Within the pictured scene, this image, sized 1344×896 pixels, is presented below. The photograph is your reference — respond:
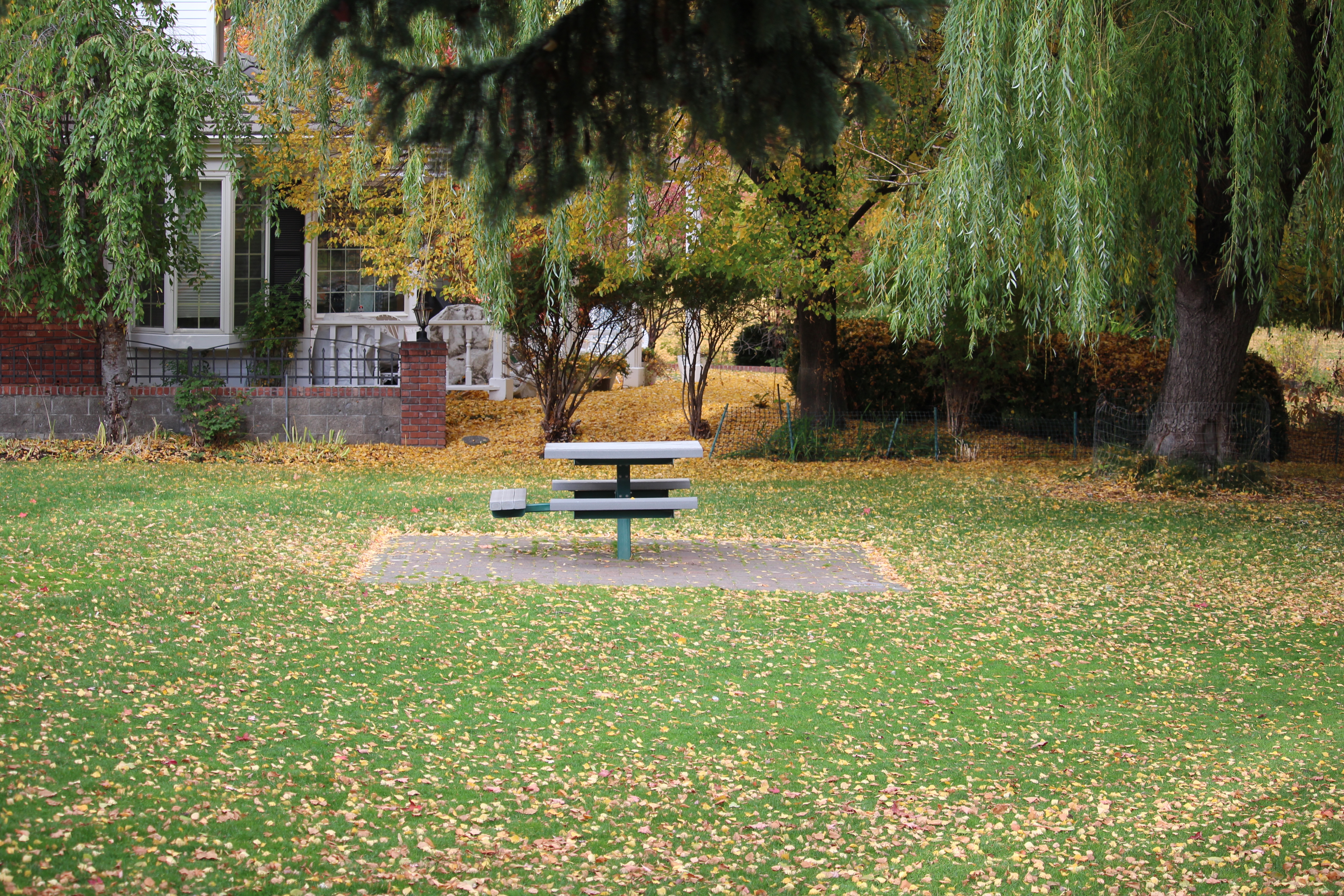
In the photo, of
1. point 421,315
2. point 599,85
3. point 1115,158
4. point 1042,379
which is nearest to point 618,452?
point 1115,158

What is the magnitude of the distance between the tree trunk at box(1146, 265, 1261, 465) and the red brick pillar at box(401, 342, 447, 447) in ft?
29.2

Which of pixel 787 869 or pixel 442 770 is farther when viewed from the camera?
pixel 442 770

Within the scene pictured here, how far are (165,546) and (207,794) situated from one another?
4850 millimetres

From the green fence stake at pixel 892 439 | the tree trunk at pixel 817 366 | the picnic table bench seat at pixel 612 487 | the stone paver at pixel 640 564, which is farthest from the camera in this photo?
the tree trunk at pixel 817 366

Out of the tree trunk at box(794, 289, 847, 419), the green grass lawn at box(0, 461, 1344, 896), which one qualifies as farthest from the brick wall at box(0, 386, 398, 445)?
the green grass lawn at box(0, 461, 1344, 896)

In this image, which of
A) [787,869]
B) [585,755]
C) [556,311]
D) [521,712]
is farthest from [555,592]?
[556,311]

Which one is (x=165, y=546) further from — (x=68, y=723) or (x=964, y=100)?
(x=964, y=100)

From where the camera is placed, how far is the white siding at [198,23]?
1722 centimetres

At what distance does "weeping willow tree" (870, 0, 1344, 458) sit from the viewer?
332 inches

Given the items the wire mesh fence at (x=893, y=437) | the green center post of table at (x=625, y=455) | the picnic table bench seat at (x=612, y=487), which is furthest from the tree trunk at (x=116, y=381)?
the green center post of table at (x=625, y=455)

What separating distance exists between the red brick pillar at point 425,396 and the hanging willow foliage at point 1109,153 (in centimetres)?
650

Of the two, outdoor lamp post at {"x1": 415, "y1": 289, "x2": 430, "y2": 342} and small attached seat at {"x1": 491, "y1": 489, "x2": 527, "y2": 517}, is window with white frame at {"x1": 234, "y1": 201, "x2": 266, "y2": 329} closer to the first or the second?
outdoor lamp post at {"x1": 415, "y1": 289, "x2": 430, "y2": 342}

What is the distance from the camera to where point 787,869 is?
3.72 m

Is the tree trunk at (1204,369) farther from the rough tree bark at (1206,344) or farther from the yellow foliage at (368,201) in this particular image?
the yellow foliage at (368,201)
